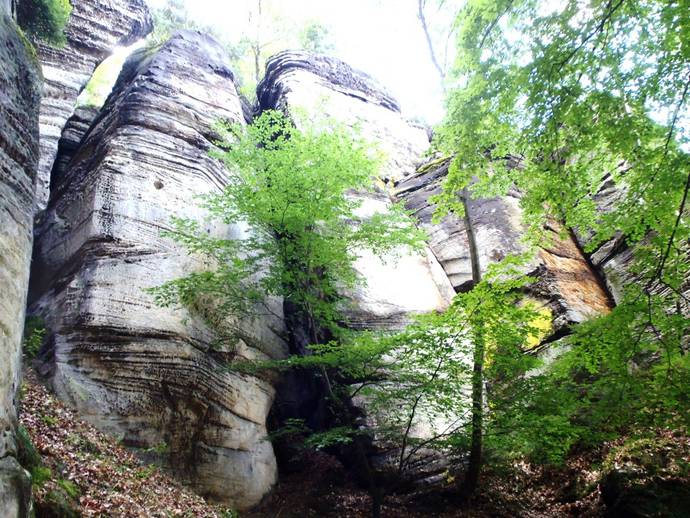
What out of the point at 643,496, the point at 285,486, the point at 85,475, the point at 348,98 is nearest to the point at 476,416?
the point at 643,496

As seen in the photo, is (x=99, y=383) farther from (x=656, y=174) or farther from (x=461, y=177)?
(x=656, y=174)

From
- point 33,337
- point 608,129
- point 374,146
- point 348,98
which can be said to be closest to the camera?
A: point 608,129

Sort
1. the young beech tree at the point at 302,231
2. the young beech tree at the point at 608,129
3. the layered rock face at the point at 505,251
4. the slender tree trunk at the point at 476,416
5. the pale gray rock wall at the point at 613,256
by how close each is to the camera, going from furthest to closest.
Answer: the pale gray rock wall at the point at 613,256 → the layered rock face at the point at 505,251 → the young beech tree at the point at 302,231 → the slender tree trunk at the point at 476,416 → the young beech tree at the point at 608,129

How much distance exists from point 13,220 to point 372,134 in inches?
600

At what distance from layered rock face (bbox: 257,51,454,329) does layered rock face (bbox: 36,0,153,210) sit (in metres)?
5.80

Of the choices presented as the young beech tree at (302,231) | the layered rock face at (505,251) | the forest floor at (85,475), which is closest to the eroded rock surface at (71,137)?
the young beech tree at (302,231)

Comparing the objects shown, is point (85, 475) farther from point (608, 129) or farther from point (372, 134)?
point (372, 134)

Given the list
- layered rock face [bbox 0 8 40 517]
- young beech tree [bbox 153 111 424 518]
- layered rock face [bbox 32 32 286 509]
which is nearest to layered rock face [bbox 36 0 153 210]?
layered rock face [bbox 32 32 286 509]

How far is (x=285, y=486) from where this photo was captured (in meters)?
9.97

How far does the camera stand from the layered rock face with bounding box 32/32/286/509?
8695 mm

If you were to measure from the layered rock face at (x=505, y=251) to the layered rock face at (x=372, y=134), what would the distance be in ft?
2.58

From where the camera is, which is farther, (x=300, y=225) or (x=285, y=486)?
(x=285, y=486)

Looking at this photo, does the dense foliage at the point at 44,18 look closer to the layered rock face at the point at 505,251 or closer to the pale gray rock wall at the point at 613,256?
the layered rock face at the point at 505,251

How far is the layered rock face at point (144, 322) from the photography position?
342 inches
